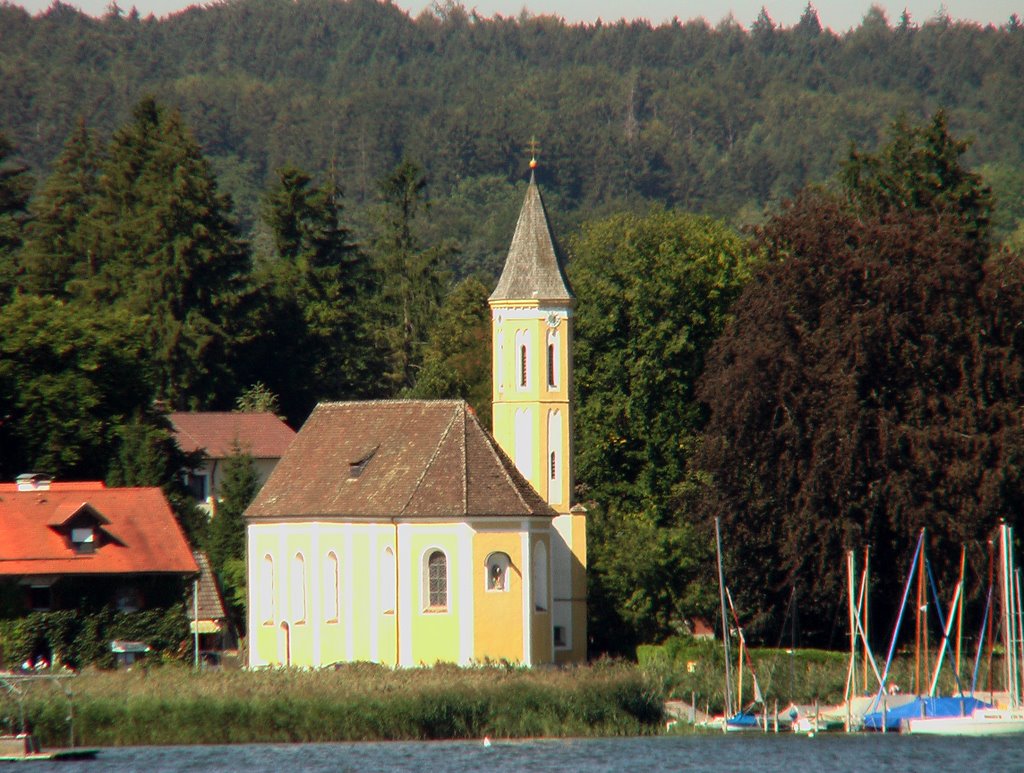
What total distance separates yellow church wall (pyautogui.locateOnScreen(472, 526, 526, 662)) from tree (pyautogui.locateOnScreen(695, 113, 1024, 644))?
5.68 metres

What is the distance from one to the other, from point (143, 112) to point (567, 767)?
6132 cm

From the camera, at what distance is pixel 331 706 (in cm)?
4522

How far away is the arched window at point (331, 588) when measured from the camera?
58.8 m

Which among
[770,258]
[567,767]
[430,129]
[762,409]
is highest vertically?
[430,129]

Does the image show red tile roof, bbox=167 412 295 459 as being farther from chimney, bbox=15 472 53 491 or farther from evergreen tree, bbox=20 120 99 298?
chimney, bbox=15 472 53 491

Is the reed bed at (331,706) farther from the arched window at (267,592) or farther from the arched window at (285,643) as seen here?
the arched window at (267,592)

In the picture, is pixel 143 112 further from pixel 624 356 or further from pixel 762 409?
pixel 762 409

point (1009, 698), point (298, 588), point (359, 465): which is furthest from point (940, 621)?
point (298, 588)

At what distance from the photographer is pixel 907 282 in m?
55.2

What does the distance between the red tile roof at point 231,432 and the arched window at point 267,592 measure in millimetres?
22024

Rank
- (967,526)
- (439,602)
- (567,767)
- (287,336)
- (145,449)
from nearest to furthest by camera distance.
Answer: (567,767), (967,526), (439,602), (145,449), (287,336)

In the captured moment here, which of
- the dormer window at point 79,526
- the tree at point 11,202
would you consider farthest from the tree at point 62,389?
the tree at point 11,202

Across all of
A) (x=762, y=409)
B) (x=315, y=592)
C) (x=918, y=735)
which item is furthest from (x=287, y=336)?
(x=918, y=735)

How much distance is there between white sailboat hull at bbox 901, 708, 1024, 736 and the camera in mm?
46531
